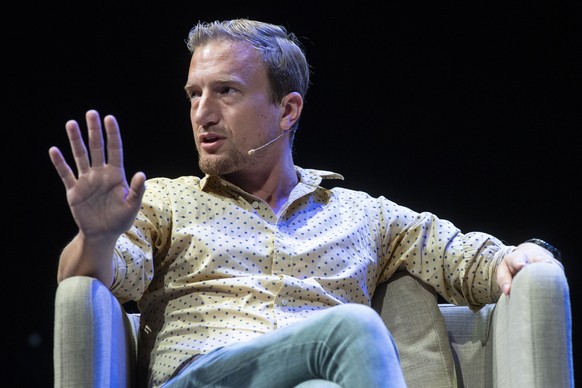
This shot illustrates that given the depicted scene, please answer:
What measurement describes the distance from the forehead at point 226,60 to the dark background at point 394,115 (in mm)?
712

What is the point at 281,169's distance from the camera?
2.22 m

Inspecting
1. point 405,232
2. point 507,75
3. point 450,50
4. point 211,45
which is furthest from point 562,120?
point 211,45

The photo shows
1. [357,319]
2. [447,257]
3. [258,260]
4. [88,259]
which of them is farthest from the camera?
[447,257]

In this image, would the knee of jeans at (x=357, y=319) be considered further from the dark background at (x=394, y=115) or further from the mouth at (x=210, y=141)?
the dark background at (x=394, y=115)

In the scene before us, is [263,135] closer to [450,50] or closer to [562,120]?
[450,50]

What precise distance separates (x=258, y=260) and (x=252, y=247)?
32 millimetres

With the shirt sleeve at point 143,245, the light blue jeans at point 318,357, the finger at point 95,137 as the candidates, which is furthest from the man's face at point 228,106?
the light blue jeans at point 318,357

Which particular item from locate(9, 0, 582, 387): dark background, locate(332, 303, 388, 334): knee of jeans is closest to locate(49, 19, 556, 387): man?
locate(332, 303, 388, 334): knee of jeans

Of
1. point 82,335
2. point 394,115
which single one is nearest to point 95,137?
point 82,335

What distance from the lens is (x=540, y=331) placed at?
1703mm

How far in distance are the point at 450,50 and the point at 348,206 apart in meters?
0.95

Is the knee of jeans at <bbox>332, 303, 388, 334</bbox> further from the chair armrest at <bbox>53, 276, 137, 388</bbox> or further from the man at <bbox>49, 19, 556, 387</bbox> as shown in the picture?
the chair armrest at <bbox>53, 276, 137, 388</bbox>

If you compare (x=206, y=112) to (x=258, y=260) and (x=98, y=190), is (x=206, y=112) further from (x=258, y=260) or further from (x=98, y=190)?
(x=98, y=190)

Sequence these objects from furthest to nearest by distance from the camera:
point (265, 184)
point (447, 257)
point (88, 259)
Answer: point (265, 184) < point (447, 257) < point (88, 259)
